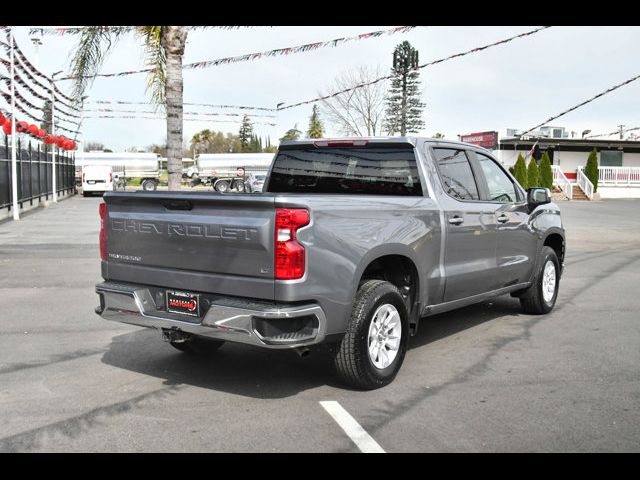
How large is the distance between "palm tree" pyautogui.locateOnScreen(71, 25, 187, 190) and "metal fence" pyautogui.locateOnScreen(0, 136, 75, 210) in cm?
917

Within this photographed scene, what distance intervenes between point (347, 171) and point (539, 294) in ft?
9.88

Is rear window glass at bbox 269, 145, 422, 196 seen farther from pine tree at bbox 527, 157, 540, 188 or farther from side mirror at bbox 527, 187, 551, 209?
pine tree at bbox 527, 157, 540, 188

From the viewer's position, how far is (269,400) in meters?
5.04

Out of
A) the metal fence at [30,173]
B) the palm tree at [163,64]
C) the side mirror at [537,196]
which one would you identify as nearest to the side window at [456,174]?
the side mirror at [537,196]

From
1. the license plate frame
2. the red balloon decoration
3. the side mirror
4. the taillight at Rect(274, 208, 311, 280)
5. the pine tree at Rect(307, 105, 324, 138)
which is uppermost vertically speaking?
the pine tree at Rect(307, 105, 324, 138)

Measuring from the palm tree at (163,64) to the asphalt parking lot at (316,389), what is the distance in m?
4.82

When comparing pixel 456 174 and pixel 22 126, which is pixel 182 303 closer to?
pixel 456 174

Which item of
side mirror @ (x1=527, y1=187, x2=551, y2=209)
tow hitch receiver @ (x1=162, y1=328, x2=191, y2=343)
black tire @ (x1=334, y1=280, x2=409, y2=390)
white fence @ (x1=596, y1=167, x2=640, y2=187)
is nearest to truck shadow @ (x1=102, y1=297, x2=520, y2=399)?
black tire @ (x1=334, y1=280, x2=409, y2=390)

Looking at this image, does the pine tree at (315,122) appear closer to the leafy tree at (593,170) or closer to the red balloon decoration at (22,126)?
the leafy tree at (593,170)

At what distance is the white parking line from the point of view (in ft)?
13.6

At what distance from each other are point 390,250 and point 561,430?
1.76 m

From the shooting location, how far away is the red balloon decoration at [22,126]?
22952 millimetres

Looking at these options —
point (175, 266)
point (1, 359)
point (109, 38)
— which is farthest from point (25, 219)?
point (175, 266)
